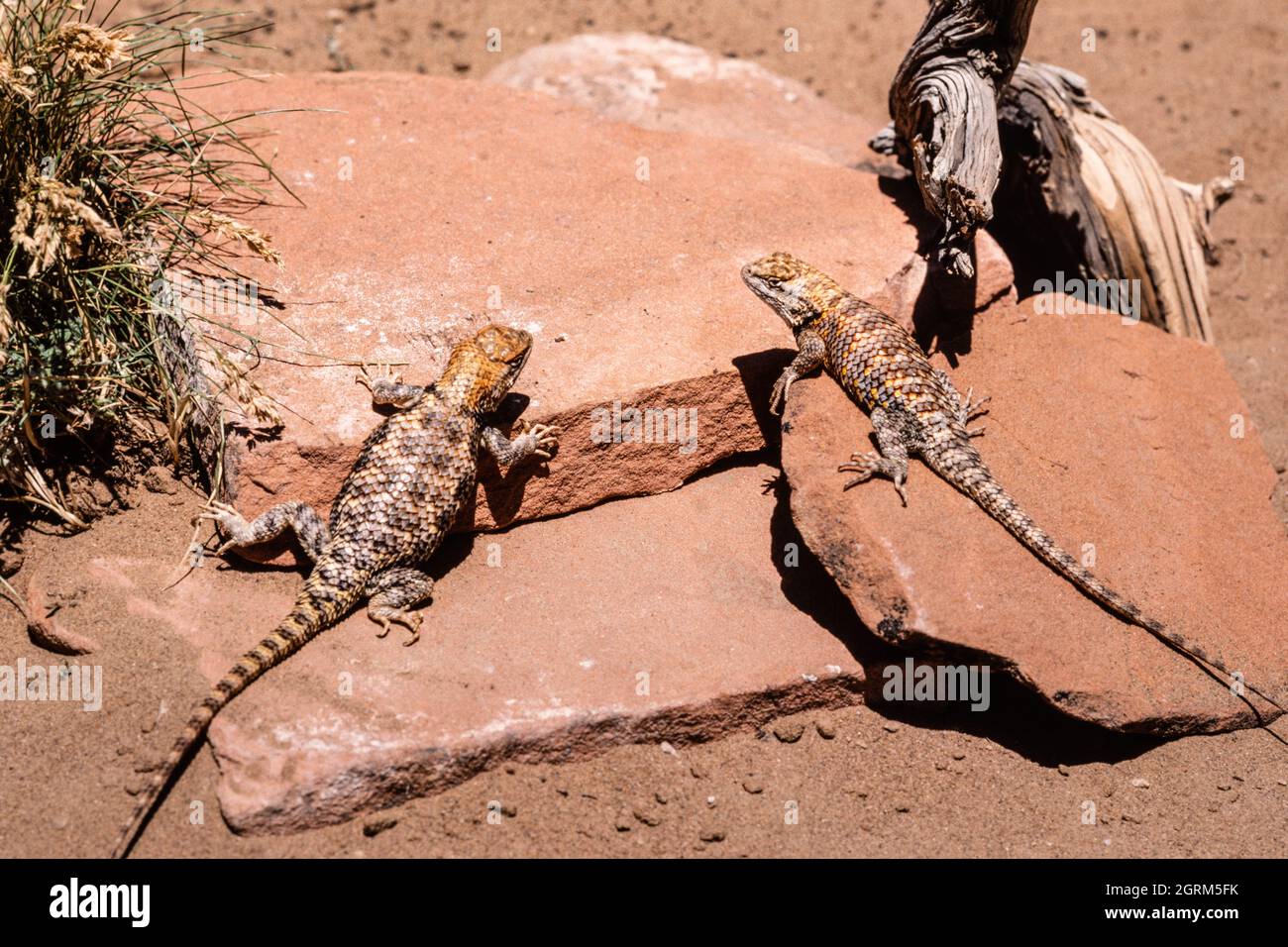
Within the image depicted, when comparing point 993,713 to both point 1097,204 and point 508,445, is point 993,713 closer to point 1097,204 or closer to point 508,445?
point 508,445

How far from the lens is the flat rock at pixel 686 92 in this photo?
947cm

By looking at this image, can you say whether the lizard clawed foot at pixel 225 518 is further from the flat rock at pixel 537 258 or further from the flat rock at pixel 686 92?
the flat rock at pixel 686 92

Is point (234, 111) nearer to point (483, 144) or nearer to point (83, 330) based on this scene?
point (483, 144)

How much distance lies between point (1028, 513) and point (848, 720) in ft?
4.77

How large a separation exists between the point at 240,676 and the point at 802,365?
130 inches

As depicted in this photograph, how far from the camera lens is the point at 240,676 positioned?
4.96m

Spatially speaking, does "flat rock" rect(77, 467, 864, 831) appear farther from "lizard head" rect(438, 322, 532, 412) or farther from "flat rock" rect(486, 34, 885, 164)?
"flat rock" rect(486, 34, 885, 164)

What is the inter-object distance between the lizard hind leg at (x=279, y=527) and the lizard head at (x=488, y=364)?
96cm

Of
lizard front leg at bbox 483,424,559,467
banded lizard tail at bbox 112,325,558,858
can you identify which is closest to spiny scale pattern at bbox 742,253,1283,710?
lizard front leg at bbox 483,424,559,467

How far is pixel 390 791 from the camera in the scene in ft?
16.0

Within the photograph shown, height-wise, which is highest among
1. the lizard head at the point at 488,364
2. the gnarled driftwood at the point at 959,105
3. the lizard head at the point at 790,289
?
the gnarled driftwood at the point at 959,105

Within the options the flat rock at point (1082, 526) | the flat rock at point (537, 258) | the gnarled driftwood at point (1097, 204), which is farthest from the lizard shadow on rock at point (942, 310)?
the gnarled driftwood at point (1097, 204)

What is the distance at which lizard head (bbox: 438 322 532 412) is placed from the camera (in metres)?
5.81

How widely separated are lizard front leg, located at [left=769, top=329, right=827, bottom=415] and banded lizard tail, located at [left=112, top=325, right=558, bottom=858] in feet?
4.14
